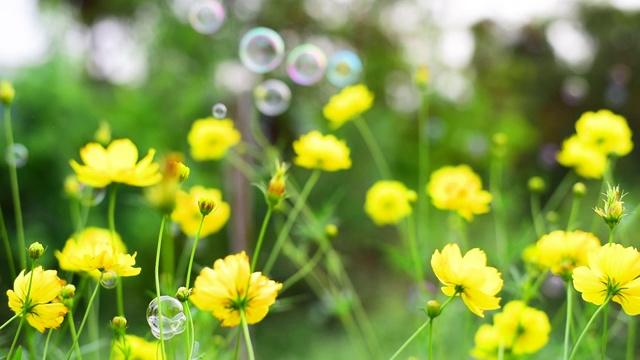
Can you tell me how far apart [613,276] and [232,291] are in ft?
0.77

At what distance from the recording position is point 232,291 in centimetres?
42

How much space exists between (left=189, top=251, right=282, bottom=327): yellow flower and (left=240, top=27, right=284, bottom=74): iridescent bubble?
2.82 feet

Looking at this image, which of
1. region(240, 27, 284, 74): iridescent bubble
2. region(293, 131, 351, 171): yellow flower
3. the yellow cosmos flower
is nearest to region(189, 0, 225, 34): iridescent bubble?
region(240, 27, 284, 74): iridescent bubble

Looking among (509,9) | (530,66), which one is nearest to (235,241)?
(509,9)

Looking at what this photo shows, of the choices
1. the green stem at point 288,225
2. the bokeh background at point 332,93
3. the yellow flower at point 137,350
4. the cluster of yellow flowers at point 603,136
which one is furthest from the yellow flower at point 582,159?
the bokeh background at point 332,93

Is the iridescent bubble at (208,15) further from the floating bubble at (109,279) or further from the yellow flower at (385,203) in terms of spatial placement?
the floating bubble at (109,279)

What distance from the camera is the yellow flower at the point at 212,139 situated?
0.94 meters

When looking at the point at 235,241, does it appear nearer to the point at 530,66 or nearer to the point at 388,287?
the point at 388,287

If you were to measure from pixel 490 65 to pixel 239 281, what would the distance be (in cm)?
517

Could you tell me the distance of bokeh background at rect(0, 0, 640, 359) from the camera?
323 cm

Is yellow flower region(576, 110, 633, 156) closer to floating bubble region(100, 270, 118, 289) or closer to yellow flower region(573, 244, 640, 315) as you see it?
yellow flower region(573, 244, 640, 315)

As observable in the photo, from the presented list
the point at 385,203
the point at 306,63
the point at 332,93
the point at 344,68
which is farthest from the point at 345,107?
the point at 332,93

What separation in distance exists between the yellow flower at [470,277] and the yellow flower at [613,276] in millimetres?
53

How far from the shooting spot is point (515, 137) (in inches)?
183
